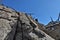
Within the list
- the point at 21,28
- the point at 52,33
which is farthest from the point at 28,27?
the point at 52,33

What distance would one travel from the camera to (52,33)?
21.4 meters

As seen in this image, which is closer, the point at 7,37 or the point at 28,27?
the point at 7,37

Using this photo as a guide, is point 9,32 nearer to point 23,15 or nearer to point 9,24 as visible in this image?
point 9,24

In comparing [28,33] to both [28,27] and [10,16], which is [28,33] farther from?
[10,16]

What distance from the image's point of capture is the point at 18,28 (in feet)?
59.8

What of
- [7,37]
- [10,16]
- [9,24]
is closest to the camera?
[7,37]

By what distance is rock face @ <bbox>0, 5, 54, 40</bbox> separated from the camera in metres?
17.1

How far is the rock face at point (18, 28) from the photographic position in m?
17.1

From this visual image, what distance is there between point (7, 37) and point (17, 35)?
1369mm

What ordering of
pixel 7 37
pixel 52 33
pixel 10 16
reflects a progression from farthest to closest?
pixel 52 33 → pixel 10 16 → pixel 7 37

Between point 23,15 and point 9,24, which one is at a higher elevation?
point 23,15

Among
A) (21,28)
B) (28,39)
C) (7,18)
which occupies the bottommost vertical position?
(28,39)

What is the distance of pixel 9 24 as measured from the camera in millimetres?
17734

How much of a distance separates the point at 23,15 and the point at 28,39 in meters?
3.68
